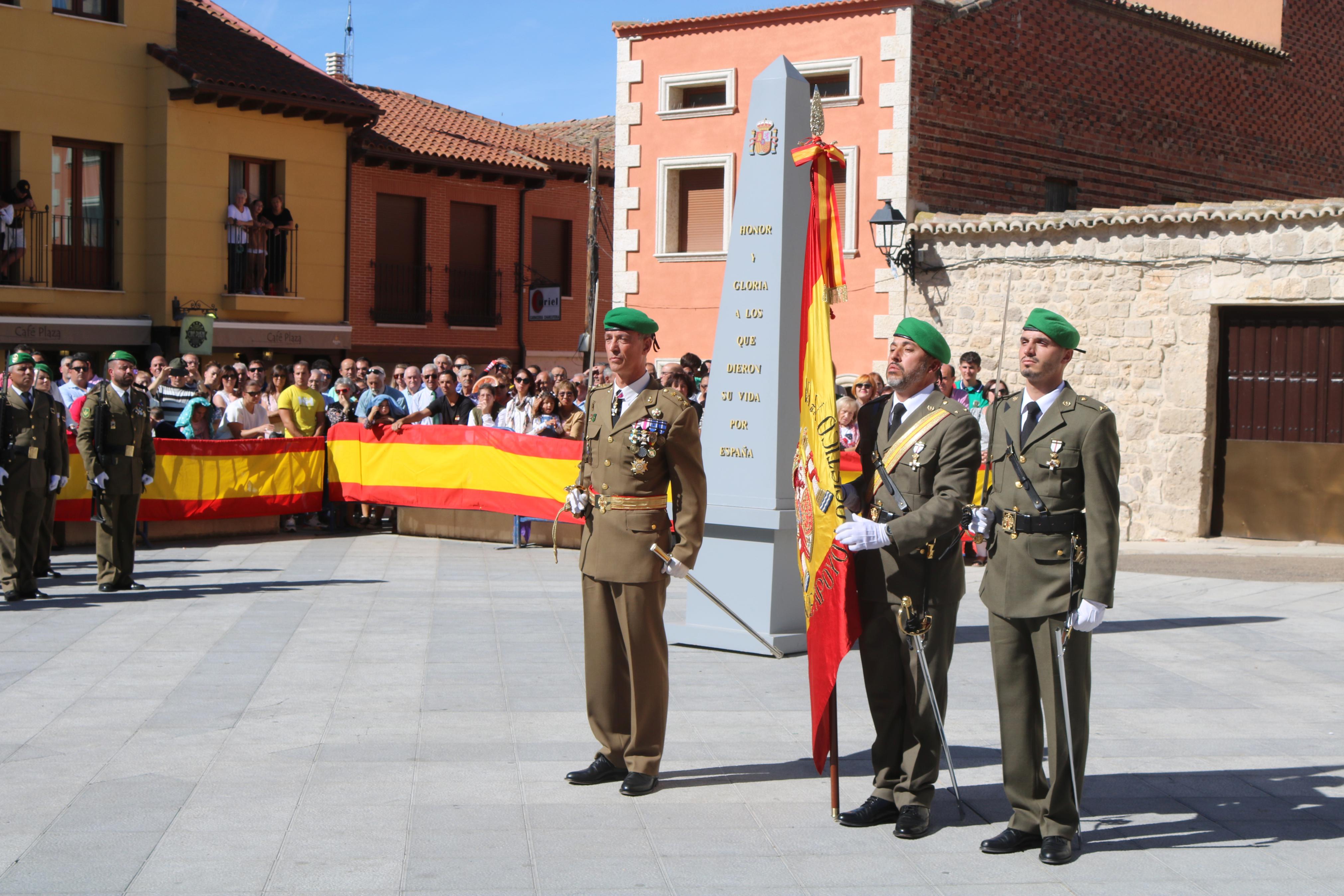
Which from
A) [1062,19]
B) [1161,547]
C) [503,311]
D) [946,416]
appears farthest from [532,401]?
[503,311]

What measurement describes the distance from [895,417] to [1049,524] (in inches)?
32.0

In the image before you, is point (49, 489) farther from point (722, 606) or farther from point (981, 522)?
point (981, 522)

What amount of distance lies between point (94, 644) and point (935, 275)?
1244 centimetres

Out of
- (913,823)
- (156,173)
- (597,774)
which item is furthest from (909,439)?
(156,173)

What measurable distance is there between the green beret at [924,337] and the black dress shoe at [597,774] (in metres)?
2.32

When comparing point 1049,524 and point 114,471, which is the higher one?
point 1049,524

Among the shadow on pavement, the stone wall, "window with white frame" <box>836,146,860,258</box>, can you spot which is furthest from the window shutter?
the shadow on pavement

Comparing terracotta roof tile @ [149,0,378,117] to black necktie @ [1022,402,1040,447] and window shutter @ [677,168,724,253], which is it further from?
black necktie @ [1022,402,1040,447]

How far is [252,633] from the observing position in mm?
9688

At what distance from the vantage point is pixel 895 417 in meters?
5.75

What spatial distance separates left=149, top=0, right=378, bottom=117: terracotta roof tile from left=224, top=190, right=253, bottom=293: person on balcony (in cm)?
201

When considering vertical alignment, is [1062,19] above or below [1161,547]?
above

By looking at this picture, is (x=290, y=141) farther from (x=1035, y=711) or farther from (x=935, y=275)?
(x=1035, y=711)

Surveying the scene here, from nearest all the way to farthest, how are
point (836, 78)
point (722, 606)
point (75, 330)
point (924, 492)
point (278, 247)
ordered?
point (924, 492), point (722, 606), point (836, 78), point (75, 330), point (278, 247)
